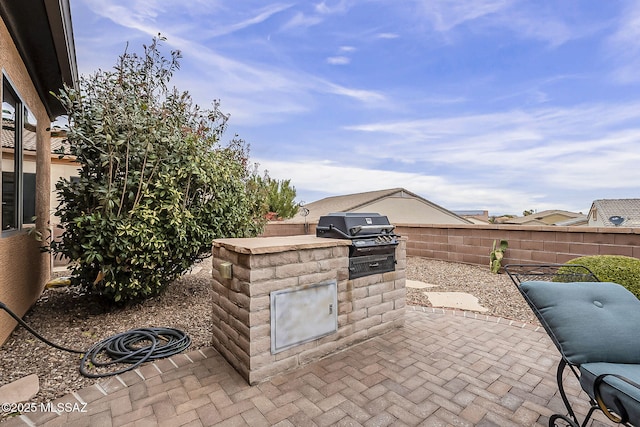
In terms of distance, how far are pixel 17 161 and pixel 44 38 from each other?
1.46 metres

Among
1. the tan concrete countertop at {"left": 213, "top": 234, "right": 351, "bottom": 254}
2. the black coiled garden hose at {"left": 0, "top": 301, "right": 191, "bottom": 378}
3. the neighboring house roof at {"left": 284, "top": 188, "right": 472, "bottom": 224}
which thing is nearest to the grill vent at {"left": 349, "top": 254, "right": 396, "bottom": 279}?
the tan concrete countertop at {"left": 213, "top": 234, "right": 351, "bottom": 254}

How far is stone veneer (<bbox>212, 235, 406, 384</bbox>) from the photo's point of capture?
2.18 m

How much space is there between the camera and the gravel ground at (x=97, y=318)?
237cm

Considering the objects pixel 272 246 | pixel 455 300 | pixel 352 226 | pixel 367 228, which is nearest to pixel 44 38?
pixel 272 246

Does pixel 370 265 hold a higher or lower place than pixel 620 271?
higher

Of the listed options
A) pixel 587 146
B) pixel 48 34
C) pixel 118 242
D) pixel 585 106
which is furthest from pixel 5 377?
pixel 587 146

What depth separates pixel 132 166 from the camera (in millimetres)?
3527

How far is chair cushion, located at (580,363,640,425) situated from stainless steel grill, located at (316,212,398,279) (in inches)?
64.9

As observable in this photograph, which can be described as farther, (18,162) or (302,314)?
(18,162)

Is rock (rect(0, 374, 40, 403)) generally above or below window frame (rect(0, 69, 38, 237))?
below

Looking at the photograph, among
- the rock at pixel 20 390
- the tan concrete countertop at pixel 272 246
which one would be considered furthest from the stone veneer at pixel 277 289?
the rock at pixel 20 390

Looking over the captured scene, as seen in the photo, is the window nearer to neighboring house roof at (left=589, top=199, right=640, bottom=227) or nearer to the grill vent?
the grill vent

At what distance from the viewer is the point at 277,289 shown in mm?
2273

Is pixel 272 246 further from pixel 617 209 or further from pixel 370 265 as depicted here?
pixel 617 209
